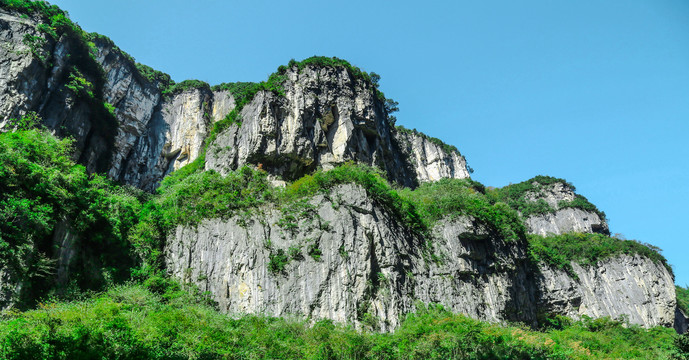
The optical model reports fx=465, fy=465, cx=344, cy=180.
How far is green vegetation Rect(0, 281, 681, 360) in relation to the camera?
36.0 feet

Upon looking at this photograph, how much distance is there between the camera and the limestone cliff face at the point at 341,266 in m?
17.8

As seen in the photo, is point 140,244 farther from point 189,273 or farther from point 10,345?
point 10,345

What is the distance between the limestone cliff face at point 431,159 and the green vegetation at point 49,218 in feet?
123

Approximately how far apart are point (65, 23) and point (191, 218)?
58.2 feet

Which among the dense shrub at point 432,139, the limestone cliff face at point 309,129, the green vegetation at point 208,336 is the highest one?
the dense shrub at point 432,139

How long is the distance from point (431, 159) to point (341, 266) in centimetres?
3876

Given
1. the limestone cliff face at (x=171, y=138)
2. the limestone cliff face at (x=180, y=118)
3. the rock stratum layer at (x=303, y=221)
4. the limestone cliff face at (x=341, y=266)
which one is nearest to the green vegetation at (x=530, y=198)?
the rock stratum layer at (x=303, y=221)

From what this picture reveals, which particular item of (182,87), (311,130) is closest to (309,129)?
(311,130)

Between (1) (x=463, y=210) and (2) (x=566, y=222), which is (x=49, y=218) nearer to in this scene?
(1) (x=463, y=210)

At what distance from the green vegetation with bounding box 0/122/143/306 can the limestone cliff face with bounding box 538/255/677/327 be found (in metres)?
24.3

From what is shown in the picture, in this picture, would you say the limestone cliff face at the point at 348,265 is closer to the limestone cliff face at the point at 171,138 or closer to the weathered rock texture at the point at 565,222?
the limestone cliff face at the point at 171,138

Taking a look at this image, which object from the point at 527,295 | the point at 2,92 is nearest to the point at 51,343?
the point at 2,92

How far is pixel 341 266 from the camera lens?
18.6 meters

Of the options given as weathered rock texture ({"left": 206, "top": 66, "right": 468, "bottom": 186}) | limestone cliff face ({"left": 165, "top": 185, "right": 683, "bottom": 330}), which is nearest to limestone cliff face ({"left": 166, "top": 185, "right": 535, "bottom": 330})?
limestone cliff face ({"left": 165, "top": 185, "right": 683, "bottom": 330})
